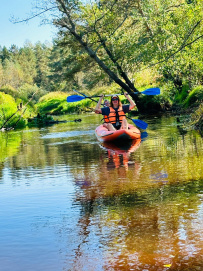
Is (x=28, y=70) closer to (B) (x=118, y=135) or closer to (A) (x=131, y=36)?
(A) (x=131, y=36)

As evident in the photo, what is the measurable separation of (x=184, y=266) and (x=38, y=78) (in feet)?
300

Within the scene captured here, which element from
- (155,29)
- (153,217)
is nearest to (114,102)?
(153,217)

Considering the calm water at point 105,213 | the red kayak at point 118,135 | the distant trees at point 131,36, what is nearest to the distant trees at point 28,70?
the distant trees at point 131,36

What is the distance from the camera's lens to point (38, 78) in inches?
3674

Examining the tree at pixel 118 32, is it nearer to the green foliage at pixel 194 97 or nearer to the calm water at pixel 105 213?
the green foliage at pixel 194 97

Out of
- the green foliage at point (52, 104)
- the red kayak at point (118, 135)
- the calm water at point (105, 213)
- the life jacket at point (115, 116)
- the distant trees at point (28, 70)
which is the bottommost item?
the calm water at point (105, 213)

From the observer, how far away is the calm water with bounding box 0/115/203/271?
397cm

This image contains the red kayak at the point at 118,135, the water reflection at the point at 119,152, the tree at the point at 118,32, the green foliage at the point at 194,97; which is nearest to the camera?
the water reflection at the point at 119,152

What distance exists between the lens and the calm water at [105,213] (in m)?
3.97

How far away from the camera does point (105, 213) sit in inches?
211

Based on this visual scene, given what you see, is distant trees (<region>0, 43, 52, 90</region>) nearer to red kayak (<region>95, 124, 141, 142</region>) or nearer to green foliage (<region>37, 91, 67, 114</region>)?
green foliage (<region>37, 91, 67, 114</region>)

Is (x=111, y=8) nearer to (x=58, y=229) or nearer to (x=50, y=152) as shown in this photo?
(x=50, y=152)

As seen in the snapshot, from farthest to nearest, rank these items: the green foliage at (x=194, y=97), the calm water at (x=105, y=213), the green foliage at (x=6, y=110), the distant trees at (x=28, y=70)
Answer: the distant trees at (x=28, y=70)
the green foliage at (x=6, y=110)
the green foliage at (x=194, y=97)
the calm water at (x=105, y=213)

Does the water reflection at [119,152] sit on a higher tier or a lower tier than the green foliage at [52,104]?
lower
